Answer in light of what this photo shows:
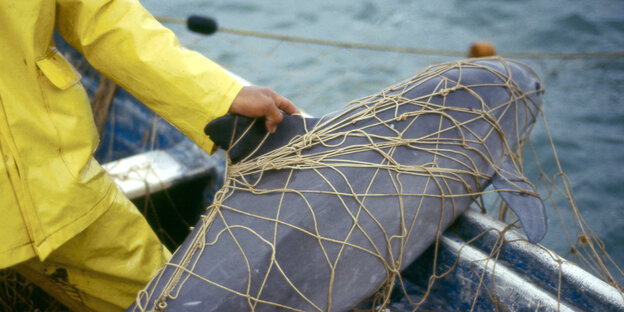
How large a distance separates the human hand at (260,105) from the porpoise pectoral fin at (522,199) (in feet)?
4.37

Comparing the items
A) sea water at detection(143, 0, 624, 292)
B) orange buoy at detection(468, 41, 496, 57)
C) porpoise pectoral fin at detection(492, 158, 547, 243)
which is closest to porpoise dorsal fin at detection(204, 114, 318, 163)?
porpoise pectoral fin at detection(492, 158, 547, 243)

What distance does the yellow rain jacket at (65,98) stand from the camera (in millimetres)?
2207

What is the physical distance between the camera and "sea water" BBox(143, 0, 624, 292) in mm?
6527

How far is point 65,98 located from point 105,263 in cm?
88

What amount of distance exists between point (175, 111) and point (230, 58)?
6.87 m

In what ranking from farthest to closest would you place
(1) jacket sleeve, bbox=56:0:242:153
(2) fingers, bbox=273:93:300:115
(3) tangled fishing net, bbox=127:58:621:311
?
(2) fingers, bbox=273:93:300:115
(3) tangled fishing net, bbox=127:58:621:311
(1) jacket sleeve, bbox=56:0:242:153

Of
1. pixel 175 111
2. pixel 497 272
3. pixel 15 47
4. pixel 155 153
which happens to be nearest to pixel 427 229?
pixel 497 272

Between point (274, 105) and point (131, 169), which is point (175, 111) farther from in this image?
point (131, 169)

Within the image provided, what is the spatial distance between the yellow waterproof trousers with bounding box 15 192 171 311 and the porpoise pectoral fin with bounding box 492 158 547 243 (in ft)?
6.52

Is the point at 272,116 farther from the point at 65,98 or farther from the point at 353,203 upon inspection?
the point at 65,98

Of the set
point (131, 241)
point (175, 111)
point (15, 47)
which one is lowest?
point (131, 241)


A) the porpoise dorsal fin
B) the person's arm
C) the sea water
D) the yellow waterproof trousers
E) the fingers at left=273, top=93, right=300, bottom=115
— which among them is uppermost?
the person's arm

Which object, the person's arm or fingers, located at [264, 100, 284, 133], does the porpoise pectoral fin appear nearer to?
fingers, located at [264, 100, 284, 133]

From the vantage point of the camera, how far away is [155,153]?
4363 millimetres
